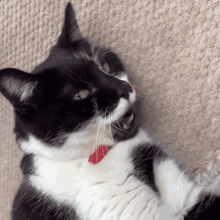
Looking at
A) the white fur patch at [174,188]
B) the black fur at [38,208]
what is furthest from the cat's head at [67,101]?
the white fur patch at [174,188]

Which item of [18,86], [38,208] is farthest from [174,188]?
[18,86]

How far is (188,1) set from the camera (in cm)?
89

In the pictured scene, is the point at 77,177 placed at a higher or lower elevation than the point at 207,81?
lower

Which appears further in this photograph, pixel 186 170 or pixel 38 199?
pixel 186 170

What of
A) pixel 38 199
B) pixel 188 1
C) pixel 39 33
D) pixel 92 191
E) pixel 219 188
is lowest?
pixel 38 199

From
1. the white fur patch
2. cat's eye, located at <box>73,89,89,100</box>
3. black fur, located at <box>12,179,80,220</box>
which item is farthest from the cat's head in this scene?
the white fur patch

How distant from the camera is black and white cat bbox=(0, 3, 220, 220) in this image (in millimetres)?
712

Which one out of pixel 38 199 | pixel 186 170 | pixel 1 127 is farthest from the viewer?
pixel 1 127

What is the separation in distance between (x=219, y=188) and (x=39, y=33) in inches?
40.2

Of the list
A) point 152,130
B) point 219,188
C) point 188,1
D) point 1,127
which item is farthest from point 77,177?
point 188,1

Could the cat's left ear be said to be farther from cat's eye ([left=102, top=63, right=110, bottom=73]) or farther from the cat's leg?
the cat's leg

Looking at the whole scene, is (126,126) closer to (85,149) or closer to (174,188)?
(85,149)

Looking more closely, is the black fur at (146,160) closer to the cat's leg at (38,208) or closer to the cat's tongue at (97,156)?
the cat's tongue at (97,156)

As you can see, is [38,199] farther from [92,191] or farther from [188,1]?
[188,1]
